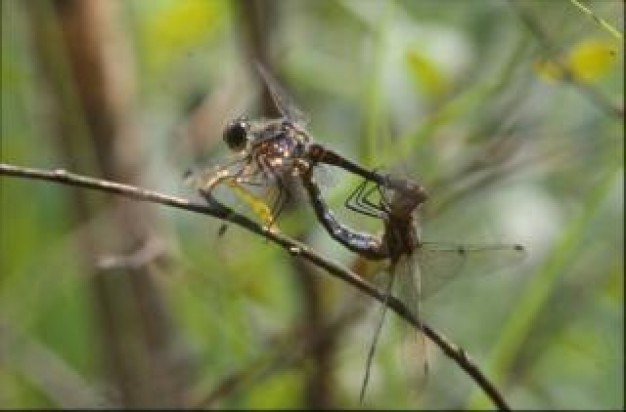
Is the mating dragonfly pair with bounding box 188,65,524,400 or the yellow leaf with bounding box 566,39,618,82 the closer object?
the mating dragonfly pair with bounding box 188,65,524,400

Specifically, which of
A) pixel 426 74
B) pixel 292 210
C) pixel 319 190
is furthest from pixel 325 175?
pixel 426 74

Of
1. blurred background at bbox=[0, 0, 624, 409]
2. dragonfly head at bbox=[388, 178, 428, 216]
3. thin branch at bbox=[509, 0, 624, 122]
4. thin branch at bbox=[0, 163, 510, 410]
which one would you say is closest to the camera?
thin branch at bbox=[0, 163, 510, 410]

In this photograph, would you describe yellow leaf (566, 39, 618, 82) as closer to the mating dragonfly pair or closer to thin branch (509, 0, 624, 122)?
thin branch (509, 0, 624, 122)

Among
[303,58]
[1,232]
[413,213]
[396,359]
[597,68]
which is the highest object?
[303,58]

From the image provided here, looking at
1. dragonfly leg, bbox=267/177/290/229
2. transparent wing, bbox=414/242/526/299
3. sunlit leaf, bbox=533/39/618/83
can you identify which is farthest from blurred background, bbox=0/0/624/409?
dragonfly leg, bbox=267/177/290/229

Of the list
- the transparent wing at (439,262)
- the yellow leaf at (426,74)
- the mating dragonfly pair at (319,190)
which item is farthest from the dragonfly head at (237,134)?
the yellow leaf at (426,74)

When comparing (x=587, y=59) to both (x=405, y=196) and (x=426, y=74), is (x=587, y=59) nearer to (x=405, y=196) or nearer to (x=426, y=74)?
(x=426, y=74)

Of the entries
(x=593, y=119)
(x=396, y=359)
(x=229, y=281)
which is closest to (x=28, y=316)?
(x=229, y=281)

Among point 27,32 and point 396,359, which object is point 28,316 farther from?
point 396,359

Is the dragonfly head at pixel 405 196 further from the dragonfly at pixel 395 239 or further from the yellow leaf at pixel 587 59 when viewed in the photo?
the yellow leaf at pixel 587 59
